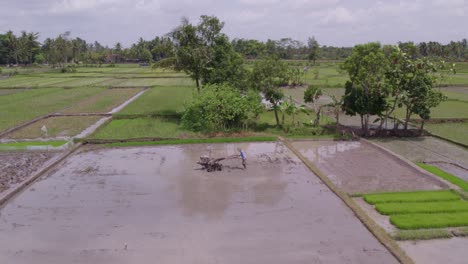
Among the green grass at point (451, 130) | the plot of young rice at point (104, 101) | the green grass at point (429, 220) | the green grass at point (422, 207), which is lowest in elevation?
the green grass at point (429, 220)

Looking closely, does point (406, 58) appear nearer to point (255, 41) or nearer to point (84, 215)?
point (84, 215)

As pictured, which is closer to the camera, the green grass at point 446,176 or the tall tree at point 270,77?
the green grass at point 446,176

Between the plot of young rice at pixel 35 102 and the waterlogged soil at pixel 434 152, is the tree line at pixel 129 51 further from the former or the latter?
the waterlogged soil at pixel 434 152

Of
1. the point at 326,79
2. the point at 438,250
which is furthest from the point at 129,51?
the point at 438,250

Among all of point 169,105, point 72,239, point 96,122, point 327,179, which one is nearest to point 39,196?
point 72,239

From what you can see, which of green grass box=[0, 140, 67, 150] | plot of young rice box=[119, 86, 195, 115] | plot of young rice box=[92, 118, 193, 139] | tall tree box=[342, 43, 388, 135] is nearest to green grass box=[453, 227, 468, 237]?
tall tree box=[342, 43, 388, 135]

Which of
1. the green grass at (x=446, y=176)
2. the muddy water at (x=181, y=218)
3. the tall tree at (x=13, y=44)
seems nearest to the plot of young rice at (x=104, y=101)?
the muddy water at (x=181, y=218)
